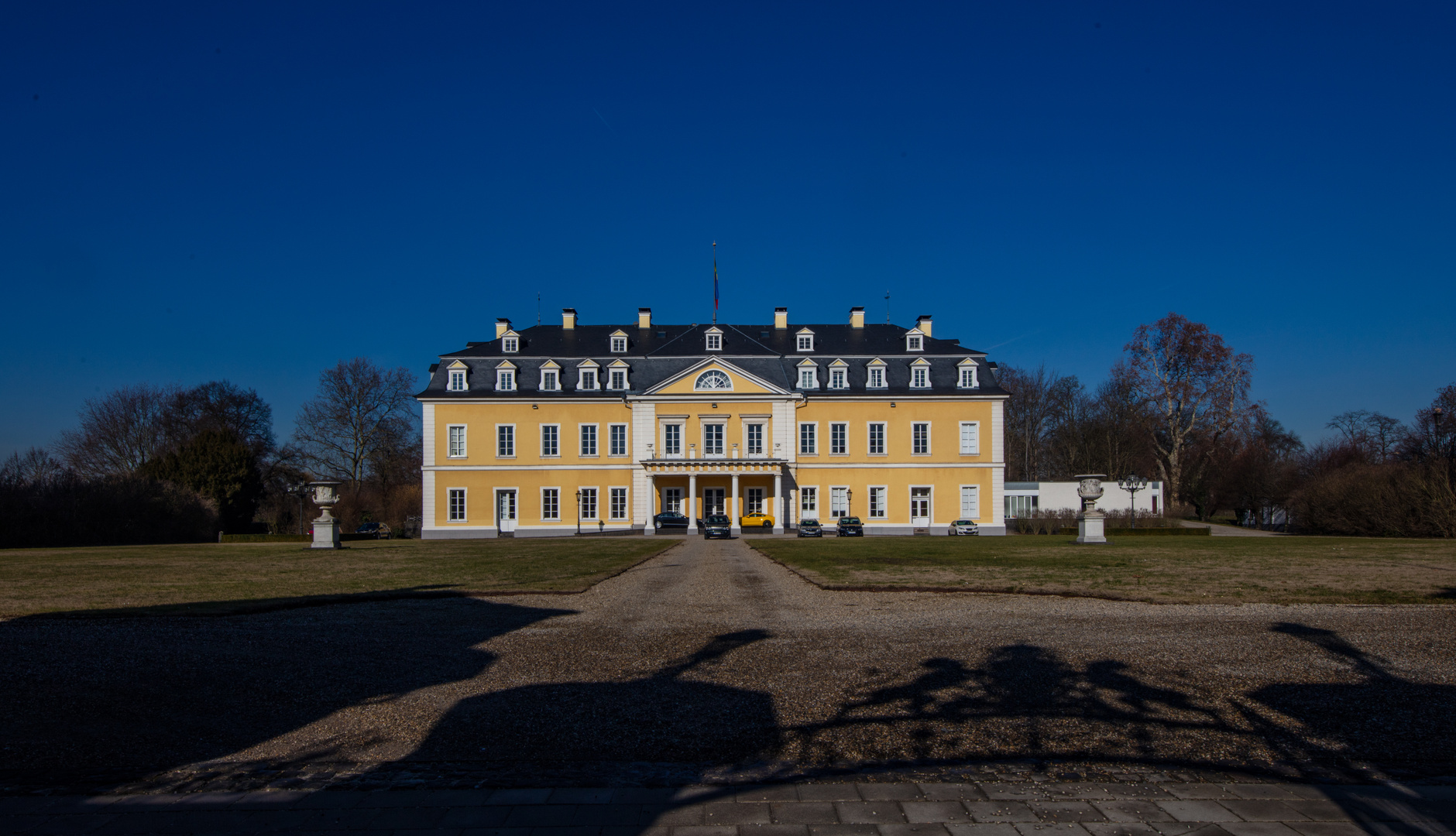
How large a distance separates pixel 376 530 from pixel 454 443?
6595mm

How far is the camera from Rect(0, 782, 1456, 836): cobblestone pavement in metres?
4.30

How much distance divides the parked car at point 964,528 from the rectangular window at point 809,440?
8.34 meters

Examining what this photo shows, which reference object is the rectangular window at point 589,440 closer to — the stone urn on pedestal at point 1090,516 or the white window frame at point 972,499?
the white window frame at point 972,499

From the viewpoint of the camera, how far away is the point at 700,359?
5078 cm

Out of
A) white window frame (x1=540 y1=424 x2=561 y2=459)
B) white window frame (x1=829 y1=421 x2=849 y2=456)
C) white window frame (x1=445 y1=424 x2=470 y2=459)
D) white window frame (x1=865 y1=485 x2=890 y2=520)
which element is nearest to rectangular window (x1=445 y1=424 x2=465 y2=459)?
white window frame (x1=445 y1=424 x2=470 y2=459)

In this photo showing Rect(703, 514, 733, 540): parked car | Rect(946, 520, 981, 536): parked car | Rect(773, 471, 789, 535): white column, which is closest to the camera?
Rect(703, 514, 733, 540): parked car

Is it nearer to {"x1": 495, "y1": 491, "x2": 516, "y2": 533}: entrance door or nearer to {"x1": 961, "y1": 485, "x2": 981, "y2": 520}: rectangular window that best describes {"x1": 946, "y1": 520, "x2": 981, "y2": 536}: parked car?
{"x1": 961, "y1": 485, "x2": 981, "y2": 520}: rectangular window

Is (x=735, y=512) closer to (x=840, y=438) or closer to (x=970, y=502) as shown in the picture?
(x=840, y=438)

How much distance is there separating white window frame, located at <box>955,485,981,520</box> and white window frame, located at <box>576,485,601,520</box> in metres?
19.8

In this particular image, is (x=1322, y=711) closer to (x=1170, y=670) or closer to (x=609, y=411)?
(x=1170, y=670)

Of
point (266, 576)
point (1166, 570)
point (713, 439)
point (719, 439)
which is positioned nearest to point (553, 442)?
point (713, 439)

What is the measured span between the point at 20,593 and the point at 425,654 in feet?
33.8

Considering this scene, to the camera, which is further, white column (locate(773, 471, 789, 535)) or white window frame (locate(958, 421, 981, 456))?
white window frame (locate(958, 421, 981, 456))

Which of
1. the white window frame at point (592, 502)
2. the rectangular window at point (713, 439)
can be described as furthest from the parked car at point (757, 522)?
the white window frame at point (592, 502)
